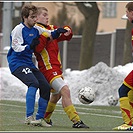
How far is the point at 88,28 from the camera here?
26.5 m

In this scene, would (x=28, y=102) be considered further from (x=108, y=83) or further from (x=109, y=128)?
(x=108, y=83)

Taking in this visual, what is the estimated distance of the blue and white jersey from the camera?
1041cm

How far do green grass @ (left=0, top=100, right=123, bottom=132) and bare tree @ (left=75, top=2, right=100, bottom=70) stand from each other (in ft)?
33.8

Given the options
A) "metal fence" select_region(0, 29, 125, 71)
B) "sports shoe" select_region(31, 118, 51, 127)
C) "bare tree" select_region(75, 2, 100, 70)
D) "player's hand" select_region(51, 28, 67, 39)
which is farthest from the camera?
"metal fence" select_region(0, 29, 125, 71)

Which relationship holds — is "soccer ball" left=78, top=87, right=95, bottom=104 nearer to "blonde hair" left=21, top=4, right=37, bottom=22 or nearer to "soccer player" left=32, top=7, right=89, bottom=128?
"soccer player" left=32, top=7, right=89, bottom=128

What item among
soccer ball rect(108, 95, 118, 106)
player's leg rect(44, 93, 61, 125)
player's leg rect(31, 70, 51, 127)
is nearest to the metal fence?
soccer ball rect(108, 95, 118, 106)

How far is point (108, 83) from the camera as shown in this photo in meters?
18.2

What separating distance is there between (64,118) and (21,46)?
7.78ft

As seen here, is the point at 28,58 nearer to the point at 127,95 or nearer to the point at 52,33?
the point at 52,33

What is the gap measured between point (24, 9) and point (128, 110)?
2.05m

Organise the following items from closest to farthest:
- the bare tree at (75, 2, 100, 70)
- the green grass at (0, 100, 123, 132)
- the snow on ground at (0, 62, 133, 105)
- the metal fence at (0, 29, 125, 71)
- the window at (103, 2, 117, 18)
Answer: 1. the green grass at (0, 100, 123, 132)
2. the snow on ground at (0, 62, 133, 105)
3. the bare tree at (75, 2, 100, 70)
4. the metal fence at (0, 29, 125, 71)
5. the window at (103, 2, 117, 18)

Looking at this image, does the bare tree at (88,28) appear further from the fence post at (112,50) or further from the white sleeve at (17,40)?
the white sleeve at (17,40)

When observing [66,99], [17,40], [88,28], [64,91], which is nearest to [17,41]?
[17,40]

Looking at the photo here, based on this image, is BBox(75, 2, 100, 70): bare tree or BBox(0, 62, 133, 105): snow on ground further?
BBox(75, 2, 100, 70): bare tree
